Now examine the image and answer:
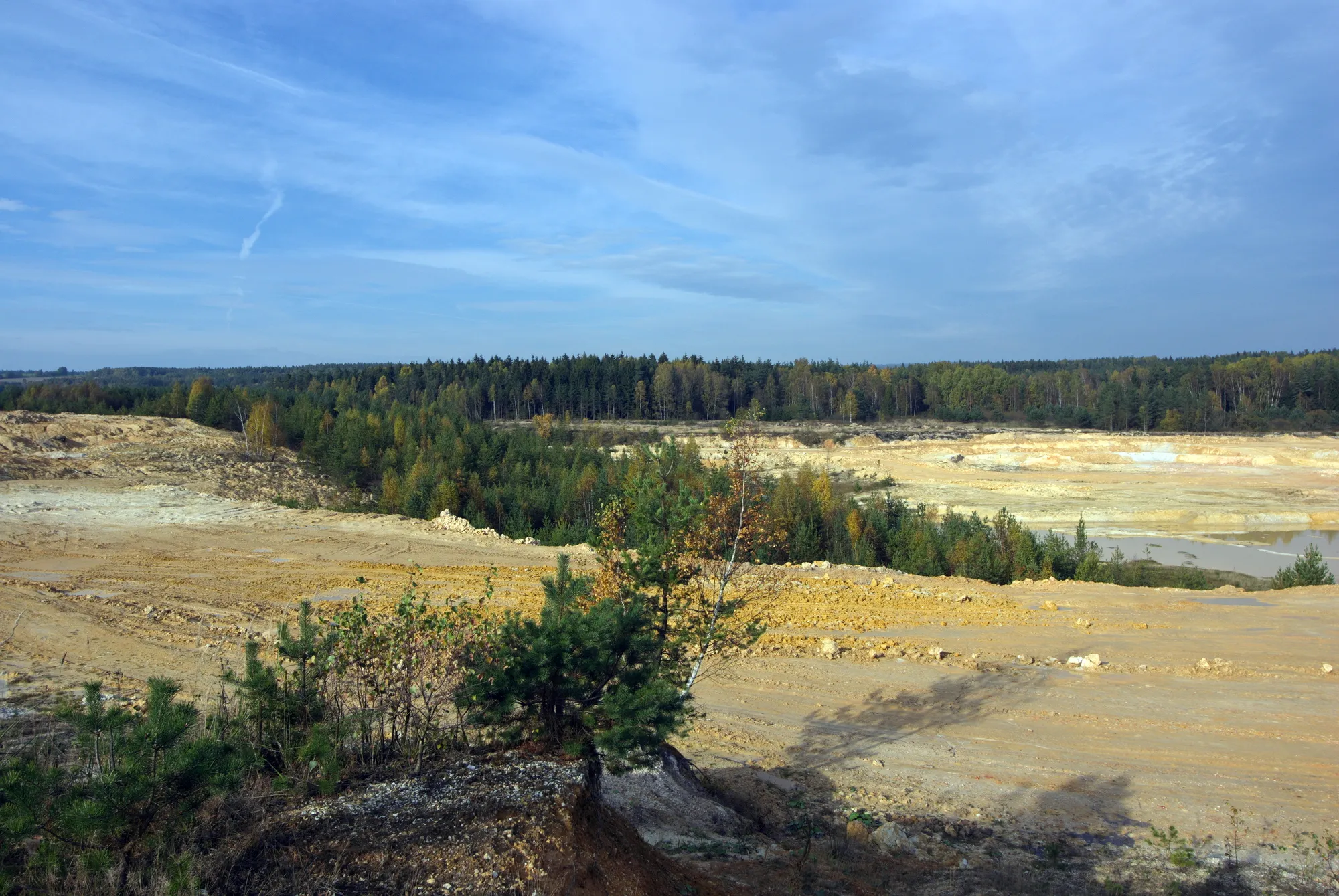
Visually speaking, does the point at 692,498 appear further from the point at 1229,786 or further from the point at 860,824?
the point at 1229,786

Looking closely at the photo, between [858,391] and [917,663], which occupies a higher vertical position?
[858,391]

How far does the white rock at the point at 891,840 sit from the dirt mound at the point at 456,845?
2.78 m

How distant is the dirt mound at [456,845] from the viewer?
4500mm

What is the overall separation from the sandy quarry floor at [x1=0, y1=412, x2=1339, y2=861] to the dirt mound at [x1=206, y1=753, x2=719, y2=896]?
480cm

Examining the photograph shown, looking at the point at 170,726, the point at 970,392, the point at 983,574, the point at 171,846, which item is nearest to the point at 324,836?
the point at 171,846

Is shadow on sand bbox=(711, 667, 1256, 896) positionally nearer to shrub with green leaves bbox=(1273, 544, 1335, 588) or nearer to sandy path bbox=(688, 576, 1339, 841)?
sandy path bbox=(688, 576, 1339, 841)

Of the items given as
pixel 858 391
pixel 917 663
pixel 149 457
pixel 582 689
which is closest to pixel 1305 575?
pixel 917 663

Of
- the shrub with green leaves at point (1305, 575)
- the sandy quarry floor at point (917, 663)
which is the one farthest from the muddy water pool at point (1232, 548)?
the sandy quarry floor at point (917, 663)

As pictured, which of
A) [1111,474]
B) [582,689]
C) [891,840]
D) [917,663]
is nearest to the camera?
[582,689]

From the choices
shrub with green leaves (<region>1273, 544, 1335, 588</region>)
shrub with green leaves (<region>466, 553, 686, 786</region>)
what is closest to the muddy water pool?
shrub with green leaves (<region>1273, 544, 1335, 588</region>)

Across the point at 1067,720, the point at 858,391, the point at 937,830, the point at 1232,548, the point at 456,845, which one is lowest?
the point at 1232,548

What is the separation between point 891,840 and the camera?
7762 millimetres

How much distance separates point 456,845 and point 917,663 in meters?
11.2

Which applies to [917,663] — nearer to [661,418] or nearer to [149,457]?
[149,457]
